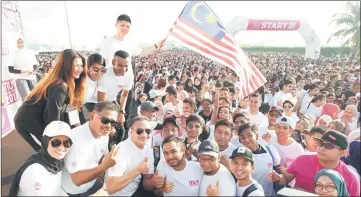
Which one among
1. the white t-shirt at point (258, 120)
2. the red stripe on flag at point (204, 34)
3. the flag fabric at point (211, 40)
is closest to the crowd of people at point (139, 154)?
the white t-shirt at point (258, 120)

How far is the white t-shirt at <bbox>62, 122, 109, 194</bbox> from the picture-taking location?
2.46m

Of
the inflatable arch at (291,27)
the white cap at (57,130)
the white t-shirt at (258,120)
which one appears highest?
the inflatable arch at (291,27)

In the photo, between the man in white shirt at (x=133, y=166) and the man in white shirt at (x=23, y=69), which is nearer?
the man in white shirt at (x=133, y=166)

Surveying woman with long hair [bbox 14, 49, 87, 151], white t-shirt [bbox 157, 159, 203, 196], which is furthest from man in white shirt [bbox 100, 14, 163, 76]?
white t-shirt [bbox 157, 159, 203, 196]

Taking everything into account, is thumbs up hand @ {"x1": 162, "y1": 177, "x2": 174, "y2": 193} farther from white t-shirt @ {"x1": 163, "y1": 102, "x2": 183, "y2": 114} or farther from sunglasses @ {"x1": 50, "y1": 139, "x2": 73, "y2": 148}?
white t-shirt @ {"x1": 163, "y1": 102, "x2": 183, "y2": 114}

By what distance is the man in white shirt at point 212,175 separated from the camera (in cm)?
256

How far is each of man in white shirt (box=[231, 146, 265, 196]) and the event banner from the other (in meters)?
17.1

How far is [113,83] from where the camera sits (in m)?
4.51

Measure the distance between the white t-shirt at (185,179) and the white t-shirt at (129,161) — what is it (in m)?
0.22

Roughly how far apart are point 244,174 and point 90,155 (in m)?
1.35

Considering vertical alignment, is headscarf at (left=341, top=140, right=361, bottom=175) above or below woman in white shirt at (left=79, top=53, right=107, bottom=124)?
below

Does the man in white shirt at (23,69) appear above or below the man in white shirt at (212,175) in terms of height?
above

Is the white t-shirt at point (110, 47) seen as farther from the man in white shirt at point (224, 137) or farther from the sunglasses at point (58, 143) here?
the sunglasses at point (58, 143)

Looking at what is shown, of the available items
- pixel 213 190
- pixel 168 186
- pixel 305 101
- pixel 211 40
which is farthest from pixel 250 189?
pixel 305 101
